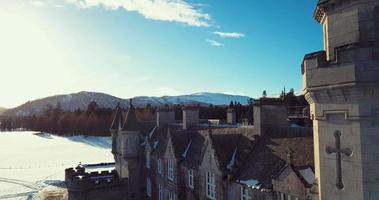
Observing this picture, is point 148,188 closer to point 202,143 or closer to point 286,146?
point 202,143

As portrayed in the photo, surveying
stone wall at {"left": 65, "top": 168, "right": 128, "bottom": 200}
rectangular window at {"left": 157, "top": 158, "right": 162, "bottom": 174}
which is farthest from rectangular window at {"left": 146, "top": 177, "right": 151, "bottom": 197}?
rectangular window at {"left": 157, "top": 158, "right": 162, "bottom": 174}

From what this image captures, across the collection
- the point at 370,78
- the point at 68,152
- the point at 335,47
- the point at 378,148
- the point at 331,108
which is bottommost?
the point at 68,152

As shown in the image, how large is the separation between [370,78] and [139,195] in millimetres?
31584

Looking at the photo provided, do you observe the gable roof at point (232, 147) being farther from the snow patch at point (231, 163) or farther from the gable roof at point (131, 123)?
the gable roof at point (131, 123)

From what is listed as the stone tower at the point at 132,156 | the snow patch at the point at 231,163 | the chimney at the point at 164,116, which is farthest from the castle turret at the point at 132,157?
the snow patch at the point at 231,163

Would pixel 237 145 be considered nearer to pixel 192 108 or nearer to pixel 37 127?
pixel 192 108

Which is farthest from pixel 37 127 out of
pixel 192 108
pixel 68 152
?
pixel 192 108

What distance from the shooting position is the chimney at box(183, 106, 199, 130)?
32.9m

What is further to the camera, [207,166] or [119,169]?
[119,169]

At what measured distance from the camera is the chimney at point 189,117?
108 feet

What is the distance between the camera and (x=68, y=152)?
290 feet

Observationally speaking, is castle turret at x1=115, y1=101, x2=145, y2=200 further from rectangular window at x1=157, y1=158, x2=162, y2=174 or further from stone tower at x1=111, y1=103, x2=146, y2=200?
rectangular window at x1=157, y1=158, x2=162, y2=174

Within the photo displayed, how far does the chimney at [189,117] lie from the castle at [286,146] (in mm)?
99

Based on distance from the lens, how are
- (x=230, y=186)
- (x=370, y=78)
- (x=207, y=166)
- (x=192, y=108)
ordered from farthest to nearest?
(x=192, y=108)
(x=207, y=166)
(x=230, y=186)
(x=370, y=78)
